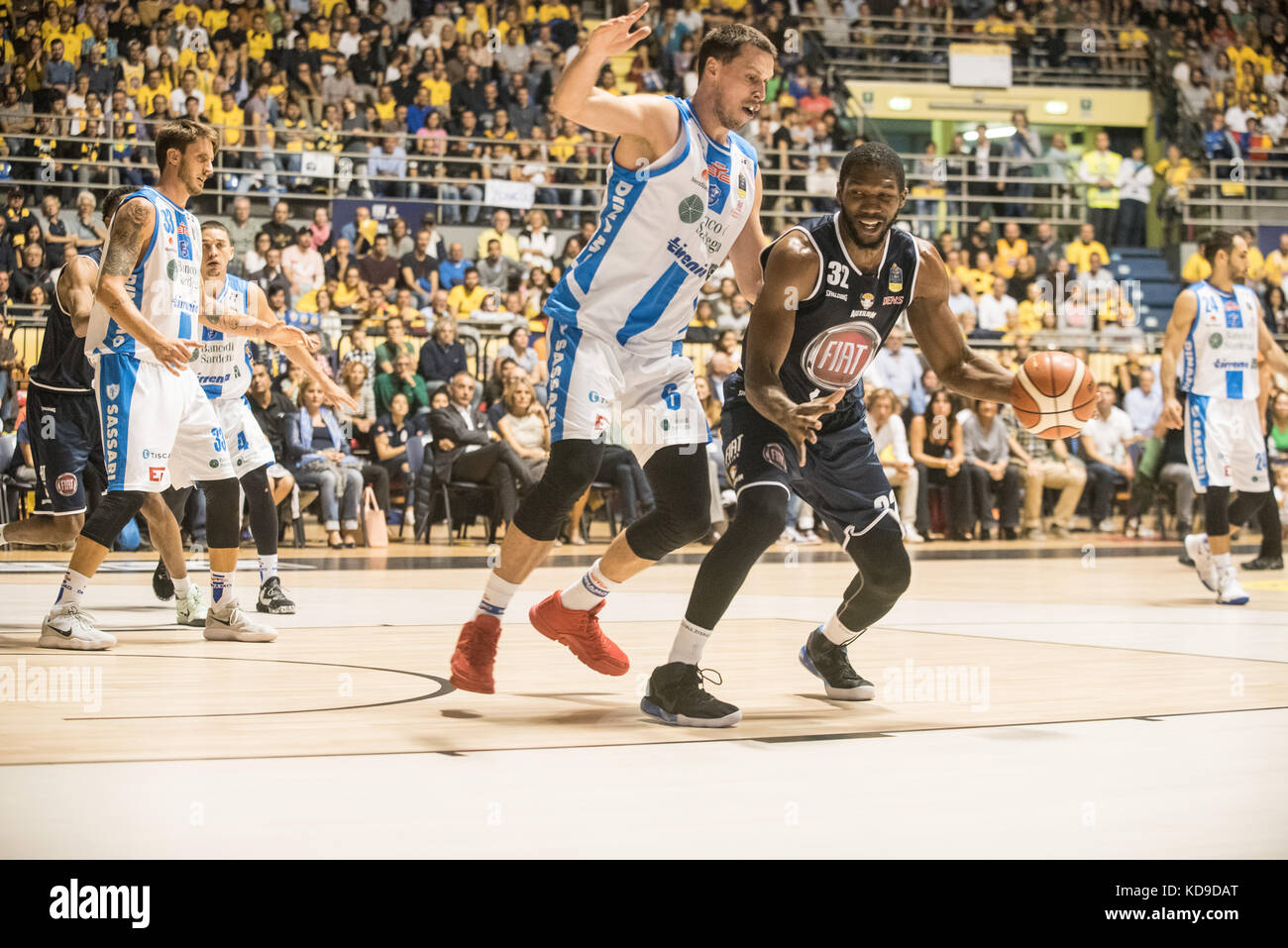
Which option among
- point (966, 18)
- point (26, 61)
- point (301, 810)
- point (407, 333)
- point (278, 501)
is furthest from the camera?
point (966, 18)

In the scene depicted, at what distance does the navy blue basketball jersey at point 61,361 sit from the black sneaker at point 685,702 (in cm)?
500

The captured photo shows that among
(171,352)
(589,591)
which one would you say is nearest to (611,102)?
(589,591)

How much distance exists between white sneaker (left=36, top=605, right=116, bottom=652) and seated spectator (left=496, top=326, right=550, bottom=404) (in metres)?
8.26

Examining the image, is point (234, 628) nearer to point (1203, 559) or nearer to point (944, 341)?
point (944, 341)

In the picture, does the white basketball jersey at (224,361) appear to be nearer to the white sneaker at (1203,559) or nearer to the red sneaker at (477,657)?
the red sneaker at (477,657)

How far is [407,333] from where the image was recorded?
15.1 metres

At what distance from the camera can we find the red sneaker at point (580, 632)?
16.0ft

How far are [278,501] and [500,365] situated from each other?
101 inches

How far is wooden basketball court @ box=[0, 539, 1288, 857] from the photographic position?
2.88 meters

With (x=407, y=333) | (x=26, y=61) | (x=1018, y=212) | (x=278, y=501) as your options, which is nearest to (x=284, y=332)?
(x=278, y=501)

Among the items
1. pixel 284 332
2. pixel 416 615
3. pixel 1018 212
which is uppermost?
pixel 1018 212

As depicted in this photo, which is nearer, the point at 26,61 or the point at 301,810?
the point at 301,810

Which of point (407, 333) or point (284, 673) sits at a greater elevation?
point (407, 333)
